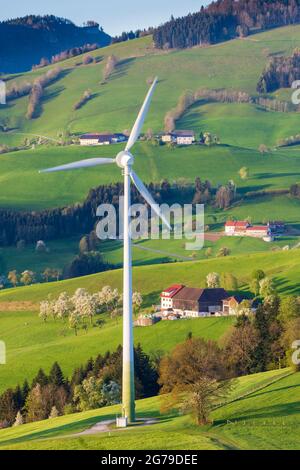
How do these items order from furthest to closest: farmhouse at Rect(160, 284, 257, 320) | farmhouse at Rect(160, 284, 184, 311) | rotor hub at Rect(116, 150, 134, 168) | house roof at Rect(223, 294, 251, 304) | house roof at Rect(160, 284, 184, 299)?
house roof at Rect(160, 284, 184, 299)
farmhouse at Rect(160, 284, 184, 311)
house roof at Rect(223, 294, 251, 304)
farmhouse at Rect(160, 284, 257, 320)
rotor hub at Rect(116, 150, 134, 168)

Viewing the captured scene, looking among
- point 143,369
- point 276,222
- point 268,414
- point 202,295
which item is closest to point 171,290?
point 202,295

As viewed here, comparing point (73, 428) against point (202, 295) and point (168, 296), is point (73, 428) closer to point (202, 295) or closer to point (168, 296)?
point (202, 295)

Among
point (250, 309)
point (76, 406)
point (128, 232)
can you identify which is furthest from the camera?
point (250, 309)

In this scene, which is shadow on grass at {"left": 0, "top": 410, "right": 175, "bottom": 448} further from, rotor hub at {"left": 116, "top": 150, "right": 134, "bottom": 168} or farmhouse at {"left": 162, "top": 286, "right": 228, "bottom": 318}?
farmhouse at {"left": 162, "top": 286, "right": 228, "bottom": 318}

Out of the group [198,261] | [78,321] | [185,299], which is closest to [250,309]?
[185,299]

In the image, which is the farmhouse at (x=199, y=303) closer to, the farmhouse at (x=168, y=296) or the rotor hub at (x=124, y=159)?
the farmhouse at (x=168, y=296)

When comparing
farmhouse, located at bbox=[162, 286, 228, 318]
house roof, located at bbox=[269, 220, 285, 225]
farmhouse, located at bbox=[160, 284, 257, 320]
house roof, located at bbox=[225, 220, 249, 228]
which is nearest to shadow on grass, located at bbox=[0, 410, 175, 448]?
farmhouse, located at bbox=[160, 284, 257, 320]
